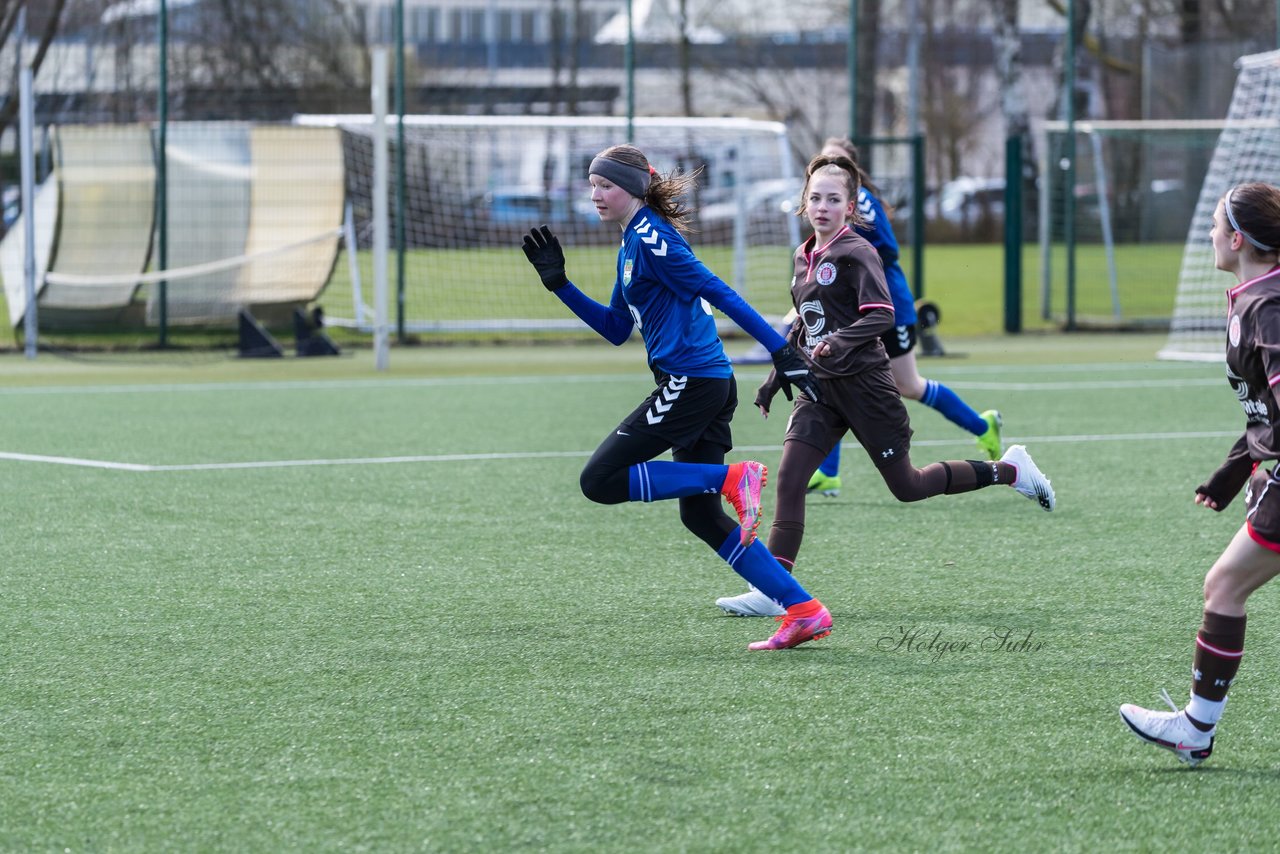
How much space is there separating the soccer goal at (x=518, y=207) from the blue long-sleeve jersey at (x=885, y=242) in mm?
10744

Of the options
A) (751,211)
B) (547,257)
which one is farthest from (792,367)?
(751,211)

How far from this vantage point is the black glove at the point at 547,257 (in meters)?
5.40

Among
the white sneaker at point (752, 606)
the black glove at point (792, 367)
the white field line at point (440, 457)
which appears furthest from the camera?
the white field line at point (440, 457)

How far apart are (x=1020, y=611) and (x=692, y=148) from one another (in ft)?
56.2

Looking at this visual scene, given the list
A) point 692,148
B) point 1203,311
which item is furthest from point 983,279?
point 1203,311

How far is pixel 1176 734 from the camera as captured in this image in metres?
4.00

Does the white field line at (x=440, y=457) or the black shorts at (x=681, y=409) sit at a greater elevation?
the black shorts at (x=681, y=409)

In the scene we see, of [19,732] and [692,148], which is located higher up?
[692,148]

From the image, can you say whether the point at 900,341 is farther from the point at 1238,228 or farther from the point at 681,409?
the point at 1238,228

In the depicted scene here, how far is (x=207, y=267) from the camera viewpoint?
1756 centimetres

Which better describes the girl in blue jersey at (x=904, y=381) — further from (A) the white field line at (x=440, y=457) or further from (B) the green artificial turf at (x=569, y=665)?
(A) the white field line at (x=440, y=457)

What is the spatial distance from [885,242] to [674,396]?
3.10m

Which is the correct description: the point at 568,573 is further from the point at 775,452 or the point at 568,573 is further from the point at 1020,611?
the point at 775,452
